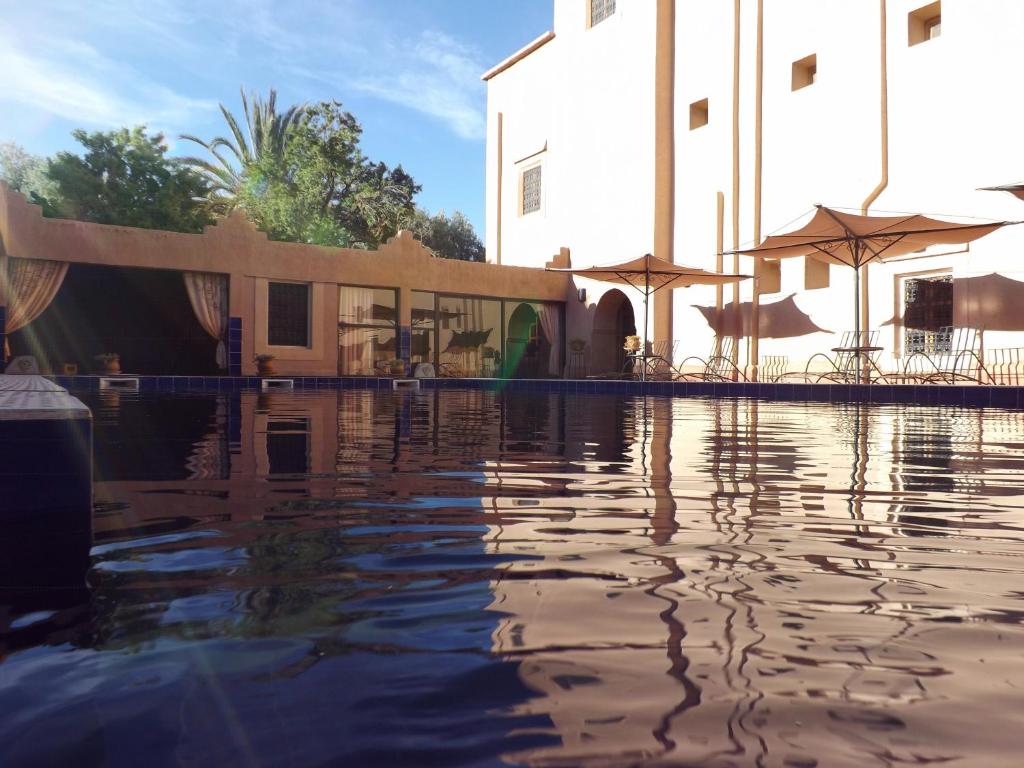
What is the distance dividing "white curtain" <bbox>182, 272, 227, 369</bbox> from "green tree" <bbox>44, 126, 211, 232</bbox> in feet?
23.0

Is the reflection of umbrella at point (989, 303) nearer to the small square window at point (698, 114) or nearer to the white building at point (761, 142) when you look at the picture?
the white building at point (761, 142)

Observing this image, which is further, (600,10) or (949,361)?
(600,10)

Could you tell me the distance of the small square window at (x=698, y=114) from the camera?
1650 cm

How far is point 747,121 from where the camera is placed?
15.2m

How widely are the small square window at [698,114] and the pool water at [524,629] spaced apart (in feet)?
50.0

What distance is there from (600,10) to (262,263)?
32.0 feet

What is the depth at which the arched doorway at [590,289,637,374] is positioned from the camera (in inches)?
730

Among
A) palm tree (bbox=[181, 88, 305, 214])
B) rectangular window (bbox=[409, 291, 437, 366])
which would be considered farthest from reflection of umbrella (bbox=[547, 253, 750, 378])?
palm tree (bbox=[181, 88, 305, 214])

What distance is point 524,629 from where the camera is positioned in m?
1.08

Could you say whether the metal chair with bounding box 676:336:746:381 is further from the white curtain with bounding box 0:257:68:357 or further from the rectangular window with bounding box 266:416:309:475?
the white curtain with bounding box 0:257:68:357

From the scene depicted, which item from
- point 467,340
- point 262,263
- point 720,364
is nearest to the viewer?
point 720,364

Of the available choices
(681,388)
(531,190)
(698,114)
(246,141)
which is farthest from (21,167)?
(681,388)

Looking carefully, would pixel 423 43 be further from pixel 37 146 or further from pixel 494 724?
pixel 494 724

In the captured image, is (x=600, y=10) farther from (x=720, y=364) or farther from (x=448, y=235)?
(x=448, y=235)
